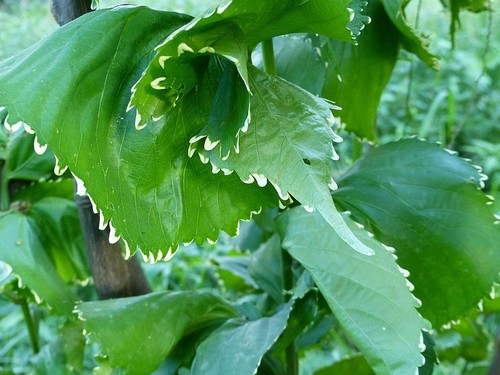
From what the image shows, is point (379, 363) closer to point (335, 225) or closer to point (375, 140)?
point (335, 225)

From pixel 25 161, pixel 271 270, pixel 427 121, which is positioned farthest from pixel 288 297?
pixel 427 121

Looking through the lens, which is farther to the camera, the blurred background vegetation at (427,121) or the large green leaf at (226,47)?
the blurred background vegetation at (427,121)

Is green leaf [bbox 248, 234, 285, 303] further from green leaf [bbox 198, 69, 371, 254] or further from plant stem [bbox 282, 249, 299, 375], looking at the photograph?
green leaf [bbox 198, 69, 371, 254]

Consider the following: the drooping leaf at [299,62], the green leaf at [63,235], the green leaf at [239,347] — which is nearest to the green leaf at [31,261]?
the green leaf at [63,235]

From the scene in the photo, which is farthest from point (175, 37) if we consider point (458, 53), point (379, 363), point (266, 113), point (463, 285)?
point (458, 53)

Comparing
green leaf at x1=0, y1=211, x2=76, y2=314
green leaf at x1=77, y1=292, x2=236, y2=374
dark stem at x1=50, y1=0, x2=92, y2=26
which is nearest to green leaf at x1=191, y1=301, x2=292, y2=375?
green leaf at x1=77, y1=292, x2=236, y2=374

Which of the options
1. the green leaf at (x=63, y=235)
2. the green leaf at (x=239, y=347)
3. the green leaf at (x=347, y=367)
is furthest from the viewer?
the green leaf at (x=347, y=367)

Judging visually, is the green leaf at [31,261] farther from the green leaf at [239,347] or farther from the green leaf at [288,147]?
the green leaf at [288,147]
